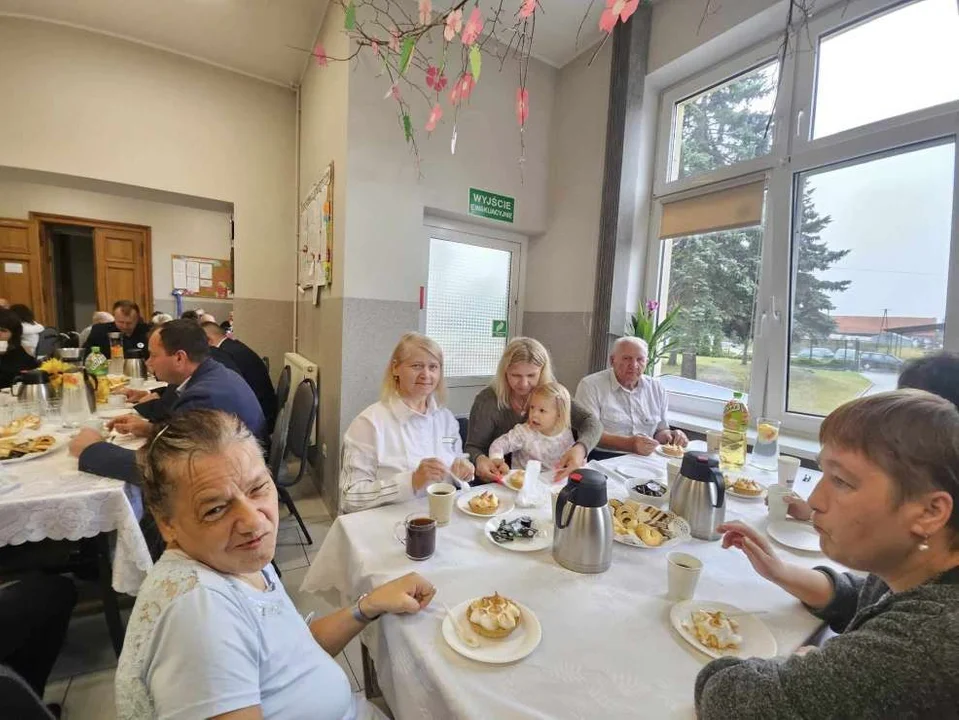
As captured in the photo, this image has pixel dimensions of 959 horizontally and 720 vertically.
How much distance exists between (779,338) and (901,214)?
2.59 feet

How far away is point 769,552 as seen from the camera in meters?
0.93

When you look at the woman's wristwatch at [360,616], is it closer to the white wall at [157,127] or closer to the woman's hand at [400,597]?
the woman's hand at [400,597]

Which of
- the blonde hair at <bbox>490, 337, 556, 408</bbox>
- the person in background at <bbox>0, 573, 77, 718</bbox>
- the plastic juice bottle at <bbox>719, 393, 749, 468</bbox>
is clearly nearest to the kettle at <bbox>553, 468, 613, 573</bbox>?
the blonde hair at <bbox>490, 337, 556, 408</bbox>

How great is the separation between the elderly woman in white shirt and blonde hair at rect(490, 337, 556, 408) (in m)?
0.29

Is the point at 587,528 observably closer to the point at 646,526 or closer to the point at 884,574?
the point at 646,526

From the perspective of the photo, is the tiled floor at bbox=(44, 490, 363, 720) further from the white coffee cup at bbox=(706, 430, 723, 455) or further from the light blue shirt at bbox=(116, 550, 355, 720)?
the white coffee cup at bbox=(706, 430, 723, 455)

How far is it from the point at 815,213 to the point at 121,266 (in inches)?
271

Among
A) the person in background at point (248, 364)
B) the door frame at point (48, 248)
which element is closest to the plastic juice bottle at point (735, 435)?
the person in background at point (248, 364)

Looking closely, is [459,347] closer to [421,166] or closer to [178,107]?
[421,166]

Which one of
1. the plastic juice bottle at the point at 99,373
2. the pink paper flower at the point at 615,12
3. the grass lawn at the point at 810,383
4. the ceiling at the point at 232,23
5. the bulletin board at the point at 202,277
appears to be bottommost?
the plastic juice bottle at the point at 99,373

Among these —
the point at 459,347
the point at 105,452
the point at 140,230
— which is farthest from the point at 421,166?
the point at 140,230

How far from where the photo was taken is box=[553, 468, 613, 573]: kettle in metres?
0.98

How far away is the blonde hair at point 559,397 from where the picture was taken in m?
1.82

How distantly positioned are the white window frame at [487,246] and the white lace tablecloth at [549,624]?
2238 mm
